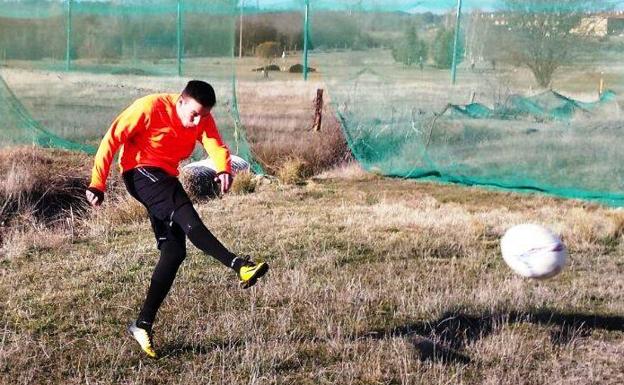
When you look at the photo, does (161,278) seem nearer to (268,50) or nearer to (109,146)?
(109,146)

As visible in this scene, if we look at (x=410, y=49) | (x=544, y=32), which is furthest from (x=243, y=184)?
(x=544, y=32)

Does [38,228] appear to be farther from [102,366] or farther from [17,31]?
[17,31]

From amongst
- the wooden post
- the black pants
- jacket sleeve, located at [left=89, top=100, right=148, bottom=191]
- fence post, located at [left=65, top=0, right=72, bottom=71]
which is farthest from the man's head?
fence post, located at [left=65, top=0, right=72, bottom=71]

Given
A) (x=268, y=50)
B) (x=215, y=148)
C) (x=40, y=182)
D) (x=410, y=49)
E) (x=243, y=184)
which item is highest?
(x=410, y=49)

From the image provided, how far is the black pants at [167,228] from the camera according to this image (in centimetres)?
481

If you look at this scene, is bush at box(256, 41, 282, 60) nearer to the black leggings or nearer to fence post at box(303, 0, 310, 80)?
fence post at box(303, 0, 310, 80)

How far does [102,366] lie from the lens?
4.58 metres

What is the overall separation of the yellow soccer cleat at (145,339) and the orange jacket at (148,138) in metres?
0.79

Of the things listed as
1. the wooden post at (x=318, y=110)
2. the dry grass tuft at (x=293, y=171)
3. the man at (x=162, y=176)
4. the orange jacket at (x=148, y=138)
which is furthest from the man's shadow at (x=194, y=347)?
the wooden post at (x=318, y=110)

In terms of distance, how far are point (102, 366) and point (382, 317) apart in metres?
1.80

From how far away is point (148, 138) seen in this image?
494 centimetres

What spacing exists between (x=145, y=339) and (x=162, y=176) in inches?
35.6

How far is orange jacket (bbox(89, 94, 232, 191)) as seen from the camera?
4.80 meters

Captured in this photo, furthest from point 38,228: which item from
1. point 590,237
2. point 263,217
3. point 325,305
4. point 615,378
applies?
point 615,378
